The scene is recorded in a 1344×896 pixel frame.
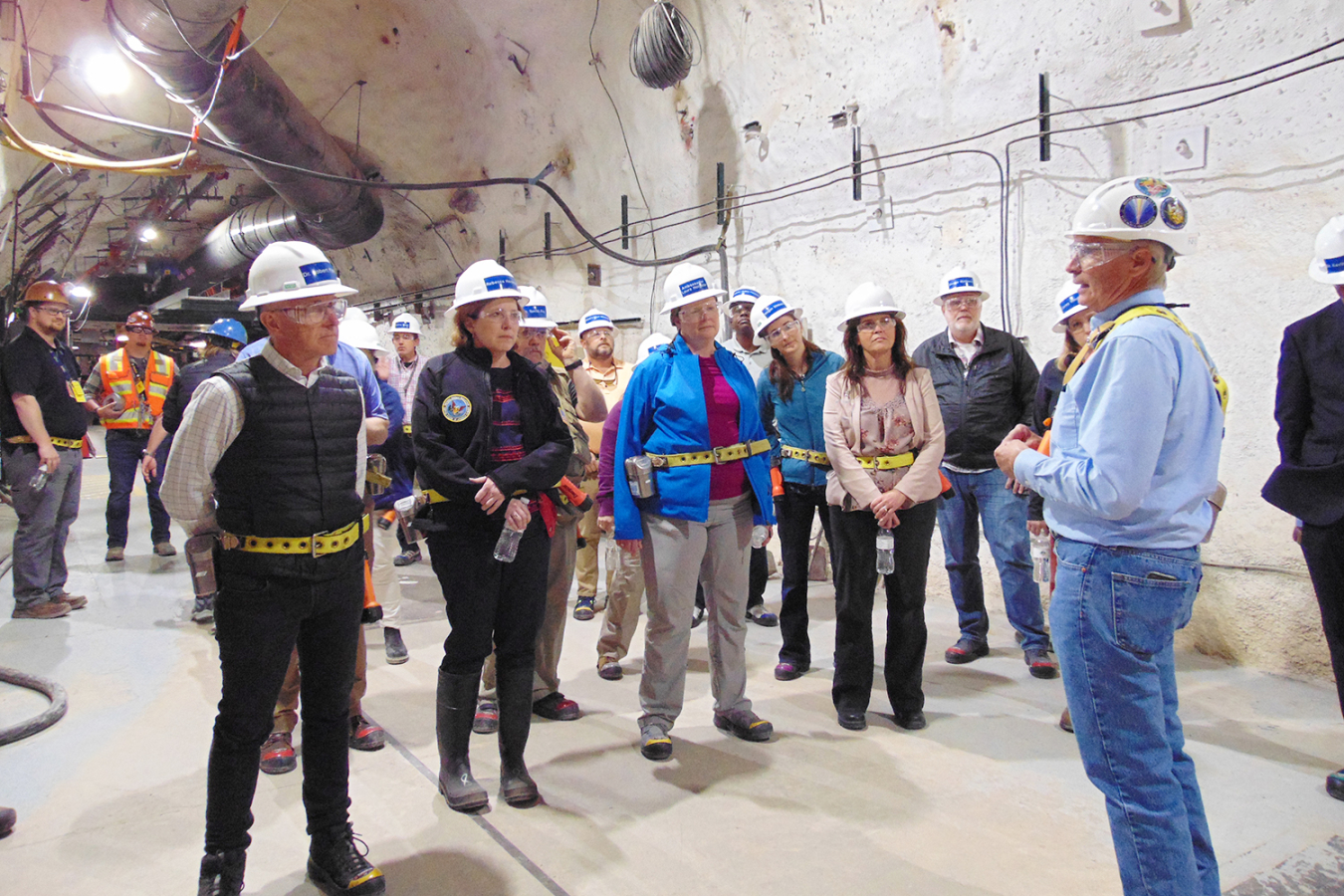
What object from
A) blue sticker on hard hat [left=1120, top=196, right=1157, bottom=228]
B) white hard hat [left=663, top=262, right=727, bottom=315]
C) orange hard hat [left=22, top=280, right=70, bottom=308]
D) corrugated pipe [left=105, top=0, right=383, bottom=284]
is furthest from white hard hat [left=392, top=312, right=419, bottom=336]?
blue sticker on hard hat [left=1120, top=196, right=1157, bottom=228]

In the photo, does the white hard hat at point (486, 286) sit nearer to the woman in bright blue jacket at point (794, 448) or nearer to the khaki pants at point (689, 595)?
the khaki pants at point (689, 595)

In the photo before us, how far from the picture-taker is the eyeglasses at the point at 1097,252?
1.70 meters

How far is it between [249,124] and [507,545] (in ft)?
20.3

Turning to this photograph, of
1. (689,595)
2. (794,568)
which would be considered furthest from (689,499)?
(794,568)

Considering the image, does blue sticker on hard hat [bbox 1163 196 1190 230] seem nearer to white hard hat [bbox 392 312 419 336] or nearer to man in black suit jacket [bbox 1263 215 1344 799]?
man in black suit jacket [bbox 1263 215 1344 799]

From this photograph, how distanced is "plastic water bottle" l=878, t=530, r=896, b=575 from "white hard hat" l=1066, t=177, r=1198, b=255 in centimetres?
164

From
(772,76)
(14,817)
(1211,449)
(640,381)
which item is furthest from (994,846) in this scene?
(772,76)

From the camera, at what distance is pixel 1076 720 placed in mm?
1693

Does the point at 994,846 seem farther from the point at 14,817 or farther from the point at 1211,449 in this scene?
the point at 14,817

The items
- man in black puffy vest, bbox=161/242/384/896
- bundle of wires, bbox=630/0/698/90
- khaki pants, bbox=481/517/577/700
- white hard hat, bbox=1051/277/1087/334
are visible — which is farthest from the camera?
bundle of wires, bbox=630/0/698/90

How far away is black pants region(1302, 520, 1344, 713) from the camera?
2.53 meters

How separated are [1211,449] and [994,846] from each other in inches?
53.7

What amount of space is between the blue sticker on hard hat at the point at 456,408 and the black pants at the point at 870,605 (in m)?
1.54

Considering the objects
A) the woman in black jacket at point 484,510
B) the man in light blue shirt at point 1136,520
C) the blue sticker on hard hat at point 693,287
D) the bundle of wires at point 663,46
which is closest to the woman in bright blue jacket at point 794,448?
the blue sticker on hard hat at point 693,287
